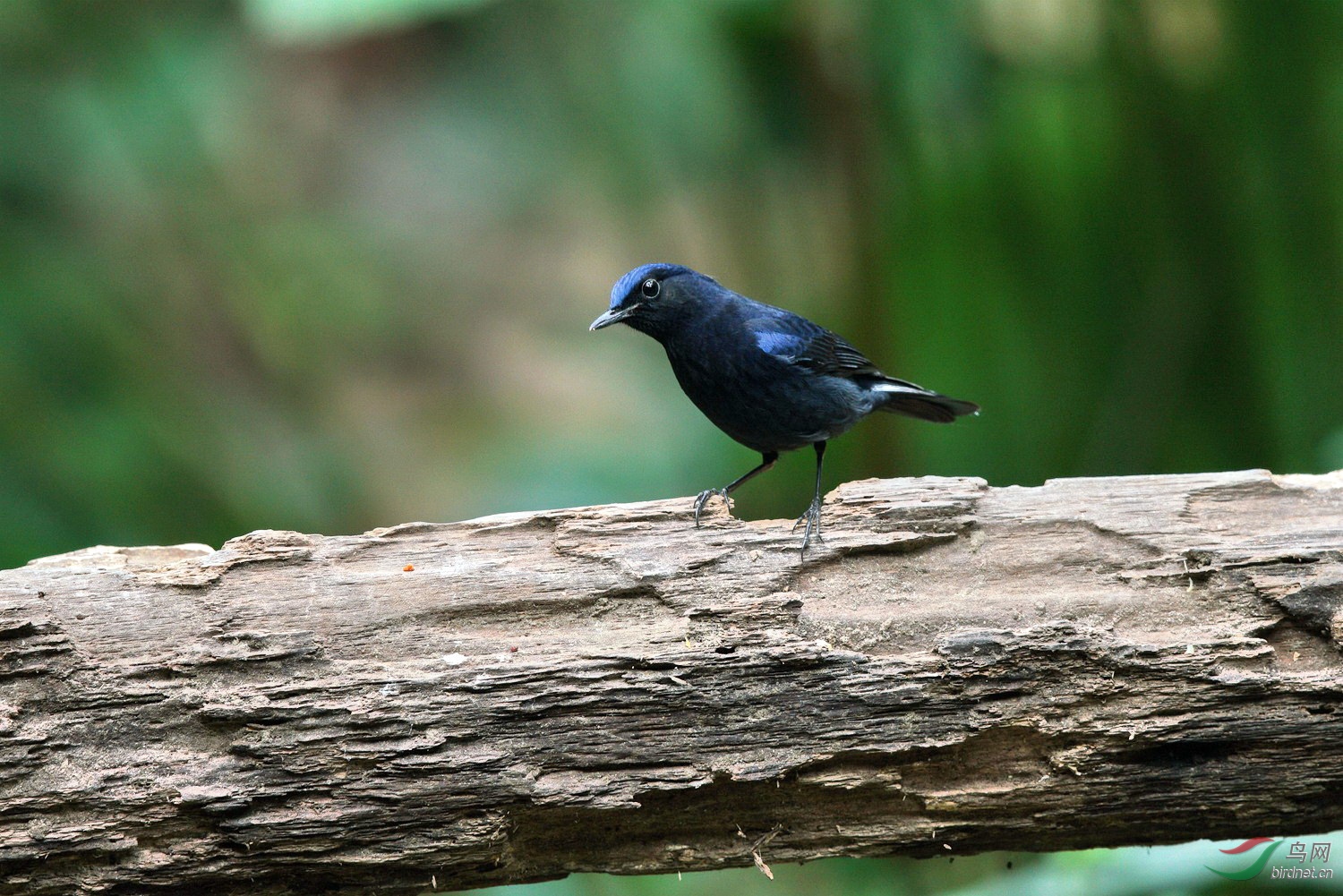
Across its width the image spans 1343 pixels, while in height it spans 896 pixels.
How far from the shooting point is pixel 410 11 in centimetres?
563

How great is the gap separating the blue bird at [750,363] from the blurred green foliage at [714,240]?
205 cm

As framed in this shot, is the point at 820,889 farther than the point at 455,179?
No

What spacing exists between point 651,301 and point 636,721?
203 cm

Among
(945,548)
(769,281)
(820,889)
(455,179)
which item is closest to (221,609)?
(945,548)

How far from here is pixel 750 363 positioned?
448 cm

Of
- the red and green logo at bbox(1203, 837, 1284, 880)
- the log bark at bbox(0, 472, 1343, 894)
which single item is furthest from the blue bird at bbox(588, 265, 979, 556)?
the red and green logo at bbox(1203, 837, 1284, 880)

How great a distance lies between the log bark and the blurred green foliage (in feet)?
7.87

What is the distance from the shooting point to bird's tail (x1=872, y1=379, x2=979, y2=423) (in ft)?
15.9

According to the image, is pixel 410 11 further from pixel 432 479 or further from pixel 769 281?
pixel 432 479

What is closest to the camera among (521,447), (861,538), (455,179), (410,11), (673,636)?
(673,636)

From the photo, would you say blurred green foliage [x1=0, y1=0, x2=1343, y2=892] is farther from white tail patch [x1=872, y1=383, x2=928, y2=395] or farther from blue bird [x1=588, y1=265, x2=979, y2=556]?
blue bird [x1=588, y1=265, x2=979, y2=556]

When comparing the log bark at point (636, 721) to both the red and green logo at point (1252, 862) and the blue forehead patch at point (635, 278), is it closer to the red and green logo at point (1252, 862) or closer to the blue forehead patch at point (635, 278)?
the red and green logo at point (1252, 862)

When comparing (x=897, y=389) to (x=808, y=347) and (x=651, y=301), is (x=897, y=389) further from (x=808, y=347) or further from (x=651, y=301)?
(x=651, y=301)

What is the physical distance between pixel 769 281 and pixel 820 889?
12.2 feet
